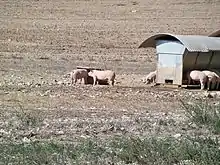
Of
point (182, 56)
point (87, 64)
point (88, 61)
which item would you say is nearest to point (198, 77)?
point (182, 56)

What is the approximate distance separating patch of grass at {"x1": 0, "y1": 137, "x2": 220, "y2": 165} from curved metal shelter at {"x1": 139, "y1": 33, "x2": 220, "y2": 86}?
11.1 meters

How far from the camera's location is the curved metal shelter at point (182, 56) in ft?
71.1

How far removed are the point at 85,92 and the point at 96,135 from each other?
23.1 ft

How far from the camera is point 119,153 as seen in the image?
10047mm

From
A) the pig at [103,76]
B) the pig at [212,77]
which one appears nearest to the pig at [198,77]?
the pig at [212,77]

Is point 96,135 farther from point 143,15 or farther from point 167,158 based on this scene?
point 143,15

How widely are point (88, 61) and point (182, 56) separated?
1095 cm

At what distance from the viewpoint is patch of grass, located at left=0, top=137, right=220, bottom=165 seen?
31.4 feet

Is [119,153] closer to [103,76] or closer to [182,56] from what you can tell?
[103,76]

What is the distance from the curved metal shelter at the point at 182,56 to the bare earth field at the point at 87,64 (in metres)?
0.98

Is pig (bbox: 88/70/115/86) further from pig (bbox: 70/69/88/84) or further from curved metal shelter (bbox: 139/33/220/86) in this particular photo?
curved metal shelter (bbox: 139/33/220/86)

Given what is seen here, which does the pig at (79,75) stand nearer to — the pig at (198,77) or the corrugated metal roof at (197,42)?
the corrugated metal roof at (197,42)

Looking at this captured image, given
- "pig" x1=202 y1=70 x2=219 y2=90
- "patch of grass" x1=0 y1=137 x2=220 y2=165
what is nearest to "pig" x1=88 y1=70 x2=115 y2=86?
"pig" x1=202 y1=70 x2=219 y2=90

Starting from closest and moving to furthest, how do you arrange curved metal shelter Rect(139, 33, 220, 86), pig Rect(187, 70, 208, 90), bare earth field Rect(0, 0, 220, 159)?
bare earth field Rect(0, 0, 220, 159) → pig Rect(187, 70, 208, 90) → curved metal shelter Rect(139, 33, 220, 86)
